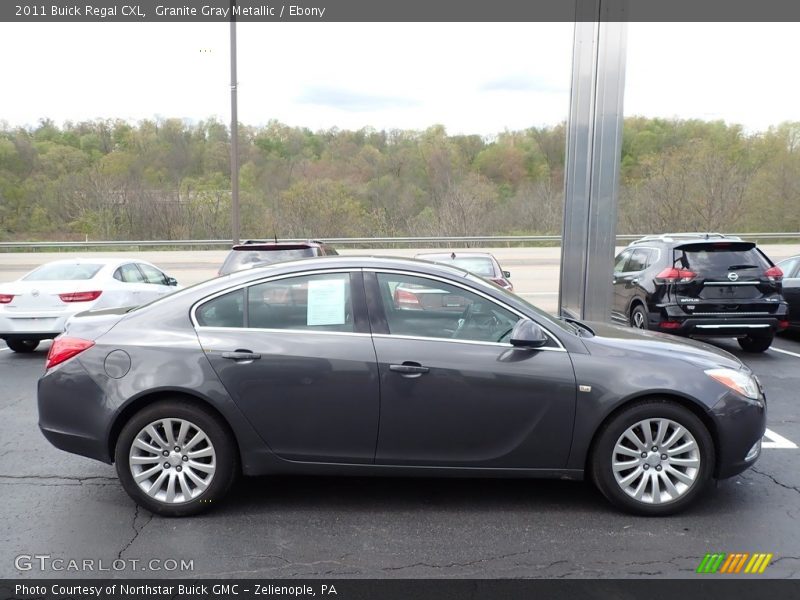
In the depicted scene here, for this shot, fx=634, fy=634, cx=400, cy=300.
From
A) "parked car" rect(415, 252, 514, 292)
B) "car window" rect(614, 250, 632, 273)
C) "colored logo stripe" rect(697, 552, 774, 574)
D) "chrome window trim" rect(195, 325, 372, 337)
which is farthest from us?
"car window" rect(614, 250, 632, 273)

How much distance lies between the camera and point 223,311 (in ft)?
12.8

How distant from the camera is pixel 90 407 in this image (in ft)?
12.3

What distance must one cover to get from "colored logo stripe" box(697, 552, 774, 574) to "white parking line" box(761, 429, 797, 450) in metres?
2.05

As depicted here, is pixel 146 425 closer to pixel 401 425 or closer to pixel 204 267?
pixel 401 425

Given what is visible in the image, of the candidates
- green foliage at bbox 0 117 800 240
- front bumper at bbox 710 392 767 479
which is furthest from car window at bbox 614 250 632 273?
green foliage at bbox 0 117 800 240

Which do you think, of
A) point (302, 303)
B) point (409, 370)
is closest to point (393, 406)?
Result: point (409, 370)

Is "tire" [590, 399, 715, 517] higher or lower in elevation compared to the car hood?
lower

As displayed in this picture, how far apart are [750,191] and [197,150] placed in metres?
→ 33.5

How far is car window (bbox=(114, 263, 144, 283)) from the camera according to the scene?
33.4 ft

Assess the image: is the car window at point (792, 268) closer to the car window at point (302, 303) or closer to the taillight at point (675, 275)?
the taillight at point (675, 275)

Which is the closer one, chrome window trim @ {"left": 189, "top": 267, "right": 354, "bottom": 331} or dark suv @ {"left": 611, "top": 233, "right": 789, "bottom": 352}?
chrome window trim @ {"left": 189, "top": 267, "right": 354, "bottom": 331}

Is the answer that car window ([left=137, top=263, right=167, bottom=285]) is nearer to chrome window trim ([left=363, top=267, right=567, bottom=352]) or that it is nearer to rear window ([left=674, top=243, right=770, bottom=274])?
chrome window trim ([left=363, top=267, right=567, bottom=352])

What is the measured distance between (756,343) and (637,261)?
2021mm
